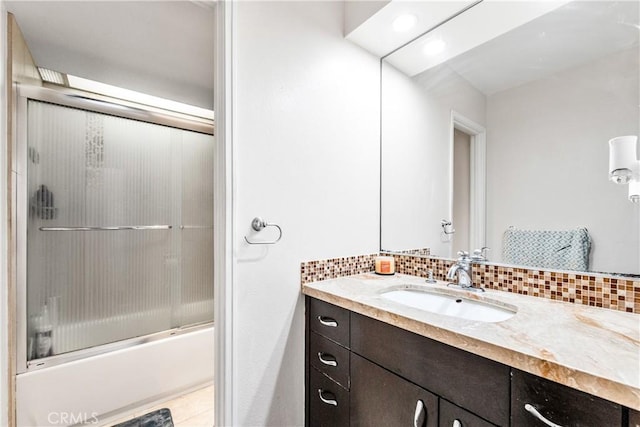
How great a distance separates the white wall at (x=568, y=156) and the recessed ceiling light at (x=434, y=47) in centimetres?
42

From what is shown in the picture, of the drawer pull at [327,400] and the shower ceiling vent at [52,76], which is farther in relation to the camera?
the shower ceiling vent at [52,76]

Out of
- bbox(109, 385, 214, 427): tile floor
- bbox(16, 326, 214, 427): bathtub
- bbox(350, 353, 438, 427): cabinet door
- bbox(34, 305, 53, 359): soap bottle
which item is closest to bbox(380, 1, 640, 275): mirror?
bbox(350, 353, 438, 427): cabinet door

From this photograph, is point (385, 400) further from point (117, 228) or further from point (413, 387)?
point (117, 228)

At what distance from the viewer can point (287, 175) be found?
1314 mm

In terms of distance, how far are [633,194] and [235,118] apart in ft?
4.78

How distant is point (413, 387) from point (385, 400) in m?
0.15

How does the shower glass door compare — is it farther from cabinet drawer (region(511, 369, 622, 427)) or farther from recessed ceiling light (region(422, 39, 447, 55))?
cabinet drawer (region(511, 369, 622, 427))

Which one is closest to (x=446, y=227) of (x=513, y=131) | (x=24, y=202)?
(x=513, y=131)

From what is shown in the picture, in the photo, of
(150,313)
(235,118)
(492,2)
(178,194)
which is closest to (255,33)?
(235,118)

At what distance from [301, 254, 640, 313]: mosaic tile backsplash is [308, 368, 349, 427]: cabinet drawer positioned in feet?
1.47

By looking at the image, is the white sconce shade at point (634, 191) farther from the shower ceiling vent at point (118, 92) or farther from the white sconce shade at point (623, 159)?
the shower ceiling vent at point (118, 92)

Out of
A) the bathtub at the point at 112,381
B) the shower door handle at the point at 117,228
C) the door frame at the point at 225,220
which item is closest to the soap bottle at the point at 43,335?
the bathtub at the point at 112,381

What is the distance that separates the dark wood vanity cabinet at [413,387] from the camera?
589 millimetres

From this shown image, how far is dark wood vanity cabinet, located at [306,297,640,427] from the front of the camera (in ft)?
1.93
